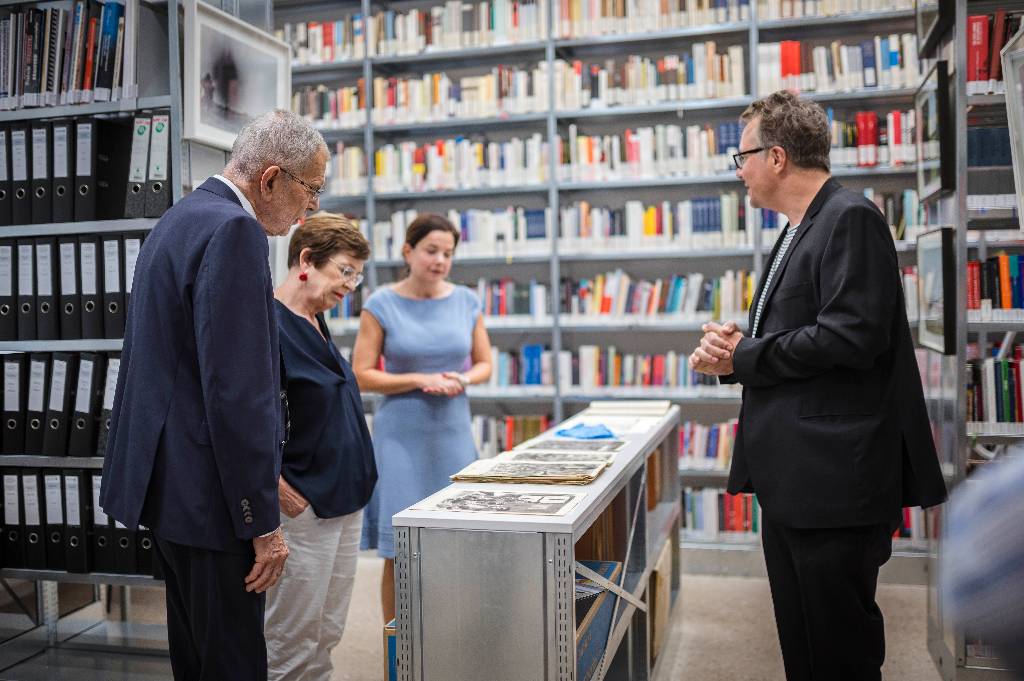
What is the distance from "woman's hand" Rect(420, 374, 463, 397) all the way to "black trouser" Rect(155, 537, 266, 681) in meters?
1.40

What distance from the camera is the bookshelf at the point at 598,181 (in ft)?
15.4

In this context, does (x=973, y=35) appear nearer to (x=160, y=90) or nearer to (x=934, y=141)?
(x=934, y=141)

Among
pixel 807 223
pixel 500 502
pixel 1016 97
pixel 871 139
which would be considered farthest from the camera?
pixel 871 139

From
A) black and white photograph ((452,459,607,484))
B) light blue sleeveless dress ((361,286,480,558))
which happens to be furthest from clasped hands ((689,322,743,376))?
light blue sleeveless dress ((361,286,480,558))

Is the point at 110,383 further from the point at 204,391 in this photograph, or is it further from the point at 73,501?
the point at 204,391

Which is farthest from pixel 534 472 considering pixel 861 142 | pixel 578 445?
pixel 861 142

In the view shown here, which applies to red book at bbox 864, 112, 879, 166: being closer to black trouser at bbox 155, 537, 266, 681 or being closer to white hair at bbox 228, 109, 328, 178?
white hair at bbox 228, 109, 328, 178

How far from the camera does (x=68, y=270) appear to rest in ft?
9.24

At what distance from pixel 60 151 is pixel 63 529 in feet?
3.93

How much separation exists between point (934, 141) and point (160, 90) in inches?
100

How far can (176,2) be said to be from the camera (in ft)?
8.79

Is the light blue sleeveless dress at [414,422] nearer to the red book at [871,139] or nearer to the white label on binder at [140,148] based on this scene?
the white label on binder at [140,148]

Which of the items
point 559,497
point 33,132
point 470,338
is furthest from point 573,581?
point 33,132

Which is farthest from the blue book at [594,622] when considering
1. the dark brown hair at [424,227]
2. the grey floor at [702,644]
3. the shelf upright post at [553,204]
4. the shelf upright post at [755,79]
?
the shelf upright post at [755,79]
